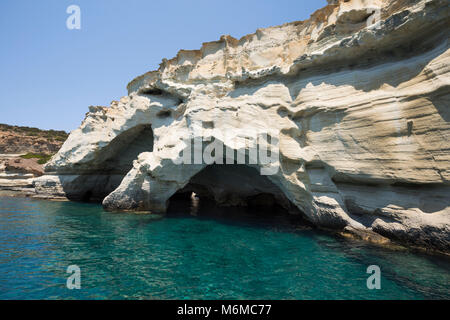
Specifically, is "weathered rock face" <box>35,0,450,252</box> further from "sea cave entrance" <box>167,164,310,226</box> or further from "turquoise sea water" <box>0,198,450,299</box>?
"turquoise sea water" <box>0,198,450,299</box>

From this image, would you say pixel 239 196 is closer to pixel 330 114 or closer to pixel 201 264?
pixel 330 114

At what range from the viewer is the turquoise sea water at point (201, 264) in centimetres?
613

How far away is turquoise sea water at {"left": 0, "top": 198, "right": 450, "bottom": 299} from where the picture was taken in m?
6.13

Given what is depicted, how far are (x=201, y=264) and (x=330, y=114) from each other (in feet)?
26.9

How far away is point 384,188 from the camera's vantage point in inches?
391

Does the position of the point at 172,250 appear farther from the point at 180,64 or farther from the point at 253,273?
the point at 180,64

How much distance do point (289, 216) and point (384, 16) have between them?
11.8 metres

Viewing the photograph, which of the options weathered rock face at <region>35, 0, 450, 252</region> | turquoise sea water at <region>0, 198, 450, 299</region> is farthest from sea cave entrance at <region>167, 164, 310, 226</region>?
turquoise sea water at <region>0, 198, 450, 299</region>

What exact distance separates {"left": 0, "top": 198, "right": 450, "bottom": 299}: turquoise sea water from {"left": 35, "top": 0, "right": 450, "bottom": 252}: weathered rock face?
190 cm

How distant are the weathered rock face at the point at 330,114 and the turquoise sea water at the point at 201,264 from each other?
1904mm

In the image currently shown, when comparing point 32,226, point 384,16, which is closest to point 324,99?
point 384,16

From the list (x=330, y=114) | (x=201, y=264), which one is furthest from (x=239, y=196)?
(x=201, y=264)

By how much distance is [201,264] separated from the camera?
315 inches

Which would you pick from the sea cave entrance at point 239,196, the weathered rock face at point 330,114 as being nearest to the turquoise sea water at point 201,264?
the weathered rock face at point 330,114
